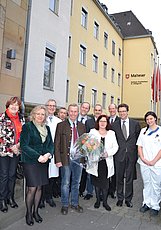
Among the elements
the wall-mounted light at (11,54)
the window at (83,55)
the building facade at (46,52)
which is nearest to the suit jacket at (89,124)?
the wall-mounted light at (11,54)

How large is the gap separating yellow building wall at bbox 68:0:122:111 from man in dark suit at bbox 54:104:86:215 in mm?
Answer: 11630

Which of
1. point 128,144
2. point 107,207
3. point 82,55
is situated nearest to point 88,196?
point 107,207

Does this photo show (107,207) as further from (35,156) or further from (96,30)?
(96,30)

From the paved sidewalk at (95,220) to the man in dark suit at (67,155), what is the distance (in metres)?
0.22

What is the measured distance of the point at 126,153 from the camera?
5.03 m

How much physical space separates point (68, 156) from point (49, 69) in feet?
26.5

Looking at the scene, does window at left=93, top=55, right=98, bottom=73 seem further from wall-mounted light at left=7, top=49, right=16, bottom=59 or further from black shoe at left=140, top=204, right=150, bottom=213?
Result: black shoe at left=140, top=204, right=150, bottom=213

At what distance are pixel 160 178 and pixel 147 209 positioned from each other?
0.78m

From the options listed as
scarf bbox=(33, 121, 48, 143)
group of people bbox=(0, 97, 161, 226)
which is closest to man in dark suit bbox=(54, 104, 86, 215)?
group of people bbox=(0, 97, 161, 226)

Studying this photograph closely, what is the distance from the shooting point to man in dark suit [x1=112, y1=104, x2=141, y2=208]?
16.5 ft

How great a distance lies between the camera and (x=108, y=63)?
77.7 ft

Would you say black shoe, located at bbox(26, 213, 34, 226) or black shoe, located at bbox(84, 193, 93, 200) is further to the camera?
black shoe, located at bbox(84, 193, 93, 200)

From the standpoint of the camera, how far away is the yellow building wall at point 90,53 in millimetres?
16578

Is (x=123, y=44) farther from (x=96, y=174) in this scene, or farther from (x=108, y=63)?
(x=96, y=174)
